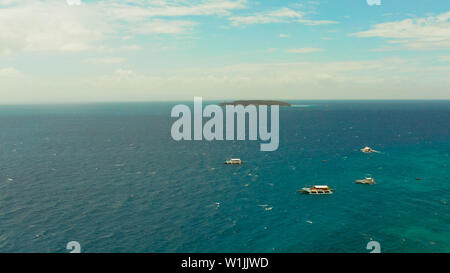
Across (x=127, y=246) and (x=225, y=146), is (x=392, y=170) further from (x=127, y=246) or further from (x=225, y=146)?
(x=127, y=246)

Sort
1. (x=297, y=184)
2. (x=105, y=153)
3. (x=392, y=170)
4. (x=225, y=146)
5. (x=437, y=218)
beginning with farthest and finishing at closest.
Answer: (x=225, y=146)
(x=105, y=153)
(x=392, y=170)
(x=297, y=184)
(x=437, y=218)

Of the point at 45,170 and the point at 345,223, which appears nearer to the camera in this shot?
the point at 345,223

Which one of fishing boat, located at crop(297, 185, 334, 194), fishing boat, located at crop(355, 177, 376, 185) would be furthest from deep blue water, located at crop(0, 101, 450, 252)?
fishing boat, located at crop(297, 185, 334, 194)

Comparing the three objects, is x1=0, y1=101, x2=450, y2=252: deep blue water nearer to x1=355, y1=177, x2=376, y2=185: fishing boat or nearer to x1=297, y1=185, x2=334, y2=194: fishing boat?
x1=355, y1=177, x2=376, y2=185: fishing boat

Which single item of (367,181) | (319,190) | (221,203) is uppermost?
(367,181)

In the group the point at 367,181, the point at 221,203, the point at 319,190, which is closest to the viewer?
the point at 221,203

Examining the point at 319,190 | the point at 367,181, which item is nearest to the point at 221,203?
the point at 319,190

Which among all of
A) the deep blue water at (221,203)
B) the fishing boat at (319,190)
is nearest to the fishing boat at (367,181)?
the deep blue water at (221,203)

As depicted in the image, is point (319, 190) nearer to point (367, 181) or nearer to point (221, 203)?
point (367, 181)

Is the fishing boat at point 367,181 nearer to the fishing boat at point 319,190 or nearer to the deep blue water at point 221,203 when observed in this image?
the deep blue water at point 221,203

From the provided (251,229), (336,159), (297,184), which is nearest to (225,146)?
(336,159)

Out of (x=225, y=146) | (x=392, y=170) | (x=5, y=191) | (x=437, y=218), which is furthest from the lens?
(x=225, y=146)
